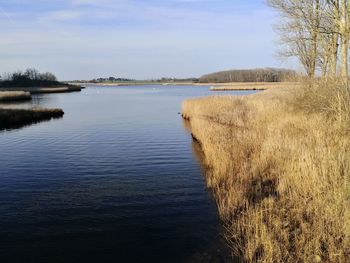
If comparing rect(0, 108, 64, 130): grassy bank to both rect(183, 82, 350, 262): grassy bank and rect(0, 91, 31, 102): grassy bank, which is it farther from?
rect(0, 91, 31, 102): grassy bank

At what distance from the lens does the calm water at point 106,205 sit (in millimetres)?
7434

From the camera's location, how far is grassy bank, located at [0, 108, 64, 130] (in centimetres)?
3033

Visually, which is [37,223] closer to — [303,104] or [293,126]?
[293,126]

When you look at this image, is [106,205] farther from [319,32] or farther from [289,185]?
[319,32]

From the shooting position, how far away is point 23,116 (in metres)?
32.8

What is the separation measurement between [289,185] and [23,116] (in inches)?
1149

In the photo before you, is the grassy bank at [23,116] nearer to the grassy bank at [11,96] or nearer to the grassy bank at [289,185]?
the grassy bank at [289,185]

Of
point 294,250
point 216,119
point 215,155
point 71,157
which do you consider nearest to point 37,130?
point 71,157

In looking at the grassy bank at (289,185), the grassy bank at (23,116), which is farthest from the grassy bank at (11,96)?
the grassy bank at (289,185)

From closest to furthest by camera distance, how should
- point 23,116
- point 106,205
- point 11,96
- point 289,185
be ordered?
1. point 289,185
2. point 106,205
3. point 23,116
4. point 11,96

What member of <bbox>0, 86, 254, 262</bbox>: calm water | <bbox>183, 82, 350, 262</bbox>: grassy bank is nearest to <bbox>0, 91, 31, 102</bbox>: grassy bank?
<bbox>0, 86, 254, 262</bbox>: calm water

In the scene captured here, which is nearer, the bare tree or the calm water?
the calm water

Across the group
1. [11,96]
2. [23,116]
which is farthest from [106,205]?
[11,96]

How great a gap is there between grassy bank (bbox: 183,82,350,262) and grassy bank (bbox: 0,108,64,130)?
20971 mm
